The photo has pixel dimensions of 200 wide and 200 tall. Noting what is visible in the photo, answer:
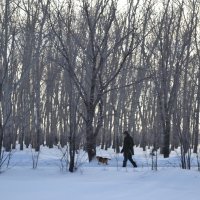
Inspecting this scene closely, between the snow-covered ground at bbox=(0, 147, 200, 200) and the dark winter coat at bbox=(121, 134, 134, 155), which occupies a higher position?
the dark winter coat at bbox=(121, 134, 134, 155)

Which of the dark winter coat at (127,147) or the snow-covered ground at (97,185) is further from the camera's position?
the dark winter coat at (127,147)

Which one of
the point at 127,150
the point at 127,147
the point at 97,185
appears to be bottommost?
the point at 97,185

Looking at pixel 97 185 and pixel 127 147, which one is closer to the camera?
pixel 97 185

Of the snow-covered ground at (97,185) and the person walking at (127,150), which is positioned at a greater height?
the person walking at (127,150)

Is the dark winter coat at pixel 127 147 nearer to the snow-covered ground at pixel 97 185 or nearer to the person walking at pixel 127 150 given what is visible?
the person walking at pixel 127 150

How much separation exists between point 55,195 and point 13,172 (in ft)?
12.7

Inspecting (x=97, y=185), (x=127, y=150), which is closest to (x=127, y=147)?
(x=127, y=150)

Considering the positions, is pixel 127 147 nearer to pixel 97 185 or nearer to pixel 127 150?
pixel 127 150

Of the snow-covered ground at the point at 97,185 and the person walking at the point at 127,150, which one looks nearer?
the snow-covered ground at the point at 97,185

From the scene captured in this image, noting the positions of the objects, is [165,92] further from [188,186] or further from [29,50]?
[188,186]

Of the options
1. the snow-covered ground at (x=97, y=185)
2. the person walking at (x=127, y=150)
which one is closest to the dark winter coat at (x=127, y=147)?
the person walking at (x=127, y=150)

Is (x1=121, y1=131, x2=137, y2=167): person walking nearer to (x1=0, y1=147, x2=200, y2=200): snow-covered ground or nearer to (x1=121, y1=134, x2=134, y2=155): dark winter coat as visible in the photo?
(x1=121, y1=134, x2=134, y2=155): dark winter coat

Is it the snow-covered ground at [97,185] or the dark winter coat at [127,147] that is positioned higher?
the dark winter coat at [127,147]

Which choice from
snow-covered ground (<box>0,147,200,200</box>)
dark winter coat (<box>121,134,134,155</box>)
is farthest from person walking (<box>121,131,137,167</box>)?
snow-covered ground (<box>0,147,200,200</box>)
